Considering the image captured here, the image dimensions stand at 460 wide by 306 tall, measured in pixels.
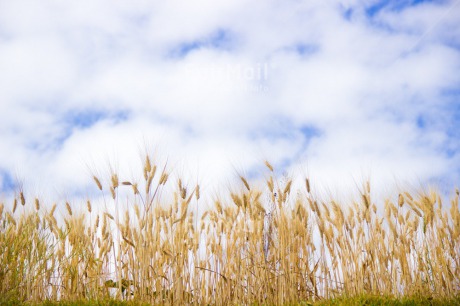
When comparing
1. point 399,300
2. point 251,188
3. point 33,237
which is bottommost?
point 399,300

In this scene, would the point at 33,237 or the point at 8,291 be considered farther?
the point at 33,237

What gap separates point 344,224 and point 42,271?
2.99 metres

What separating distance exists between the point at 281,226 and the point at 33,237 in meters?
2.40

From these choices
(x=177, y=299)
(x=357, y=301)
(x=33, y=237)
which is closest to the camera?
(x=357, y=301)

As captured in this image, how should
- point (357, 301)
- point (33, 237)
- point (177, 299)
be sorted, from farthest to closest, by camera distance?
point (33, 237) < point (177, 299) < point (357, 301)

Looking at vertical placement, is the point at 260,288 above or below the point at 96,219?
below

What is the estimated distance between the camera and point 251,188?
518 centimetres

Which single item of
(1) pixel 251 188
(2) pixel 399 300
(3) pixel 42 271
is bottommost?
(2) pixel 399 300

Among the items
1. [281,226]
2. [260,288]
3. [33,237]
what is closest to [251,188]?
[281,226]

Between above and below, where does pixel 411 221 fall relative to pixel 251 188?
below

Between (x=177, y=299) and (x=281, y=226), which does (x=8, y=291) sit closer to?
(x=177, y=299)

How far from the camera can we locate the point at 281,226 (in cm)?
494

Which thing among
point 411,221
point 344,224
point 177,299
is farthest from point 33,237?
point 411,221

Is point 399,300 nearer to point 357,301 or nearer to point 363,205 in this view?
point 357,301
